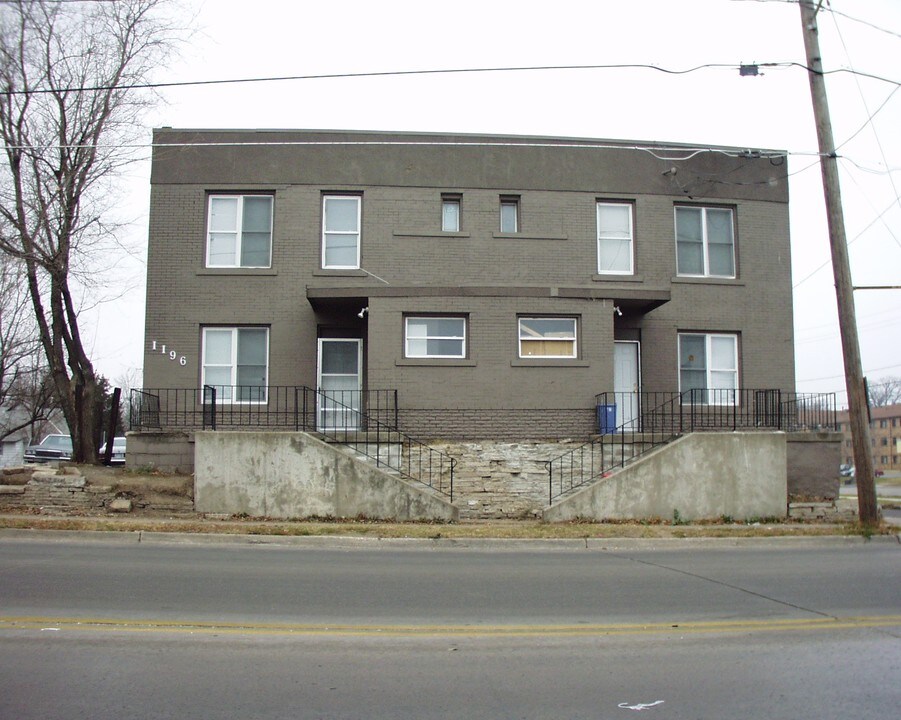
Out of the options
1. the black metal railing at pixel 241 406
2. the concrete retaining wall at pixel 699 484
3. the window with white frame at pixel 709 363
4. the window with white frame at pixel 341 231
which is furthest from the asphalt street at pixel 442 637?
the window with white frame at pixel 341 231

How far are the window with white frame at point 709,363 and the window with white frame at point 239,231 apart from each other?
10.4m

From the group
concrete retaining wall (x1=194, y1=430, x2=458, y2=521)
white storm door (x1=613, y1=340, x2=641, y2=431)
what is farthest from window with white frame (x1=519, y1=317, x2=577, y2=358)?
concrete retaining wall (x1=194, y1=430, x2=458, y2=521)

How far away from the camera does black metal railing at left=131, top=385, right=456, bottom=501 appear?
17.4 meters

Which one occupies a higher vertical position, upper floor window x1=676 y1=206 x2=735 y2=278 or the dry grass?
upper floor window x1=676 y1=206 x2=735 y2=278

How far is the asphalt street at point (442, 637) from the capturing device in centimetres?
574

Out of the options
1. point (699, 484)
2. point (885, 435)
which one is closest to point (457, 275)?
point (699, 484)

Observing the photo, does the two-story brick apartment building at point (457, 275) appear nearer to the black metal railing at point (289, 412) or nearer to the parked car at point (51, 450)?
the black metal railing at point (289, 412)

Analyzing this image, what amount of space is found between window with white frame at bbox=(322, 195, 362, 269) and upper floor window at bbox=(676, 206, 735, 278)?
26.0 feet

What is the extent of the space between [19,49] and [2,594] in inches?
485

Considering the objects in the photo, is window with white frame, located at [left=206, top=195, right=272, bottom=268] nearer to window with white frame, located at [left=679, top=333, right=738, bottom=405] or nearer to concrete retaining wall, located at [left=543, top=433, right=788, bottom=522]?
concrete retaining wall, located at [left=543, top=433, right=788, bottom=522]

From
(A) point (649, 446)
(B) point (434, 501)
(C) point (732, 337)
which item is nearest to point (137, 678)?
(B) point (434, 501)

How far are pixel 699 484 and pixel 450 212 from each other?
28.2 ft

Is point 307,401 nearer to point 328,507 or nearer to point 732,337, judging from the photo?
point 328,507

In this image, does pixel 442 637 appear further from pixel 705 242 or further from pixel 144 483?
pixel 705 242
